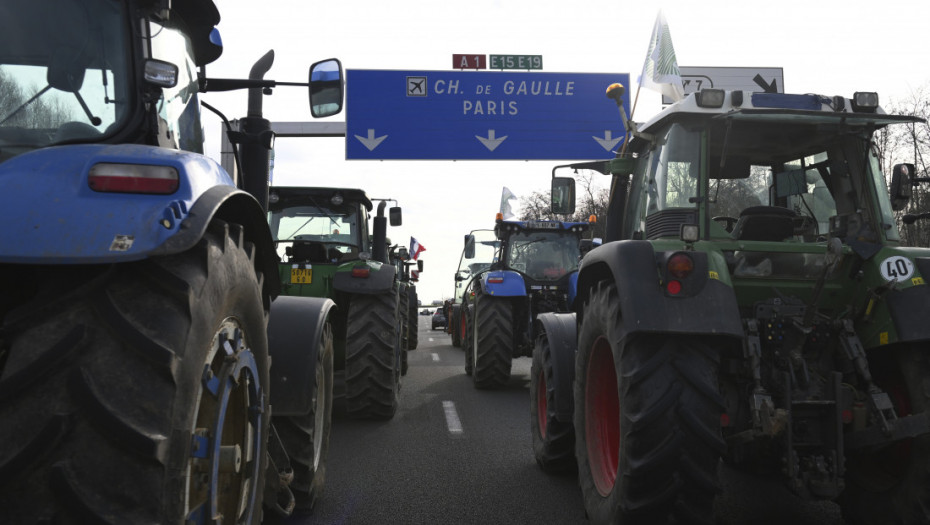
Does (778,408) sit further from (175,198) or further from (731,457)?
(175,198)

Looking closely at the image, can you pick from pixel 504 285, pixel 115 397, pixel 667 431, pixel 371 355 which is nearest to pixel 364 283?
pixel 371 355

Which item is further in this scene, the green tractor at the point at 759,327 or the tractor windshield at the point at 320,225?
the tractor windshield at the point at 320,225

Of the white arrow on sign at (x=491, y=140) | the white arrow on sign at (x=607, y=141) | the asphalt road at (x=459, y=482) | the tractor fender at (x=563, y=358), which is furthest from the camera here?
the white arrow on sign at (x=607, y=141)

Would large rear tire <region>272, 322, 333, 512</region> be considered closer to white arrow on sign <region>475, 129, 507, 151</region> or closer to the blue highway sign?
the blue highway sign

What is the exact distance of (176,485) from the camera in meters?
1.75

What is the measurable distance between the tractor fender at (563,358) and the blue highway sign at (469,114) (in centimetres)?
1047

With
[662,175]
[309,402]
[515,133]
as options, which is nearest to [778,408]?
[662,175]

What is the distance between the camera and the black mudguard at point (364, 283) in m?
7.52

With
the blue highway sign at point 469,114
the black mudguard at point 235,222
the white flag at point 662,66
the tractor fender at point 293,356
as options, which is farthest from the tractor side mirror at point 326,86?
the blue highway sign at point 469,114

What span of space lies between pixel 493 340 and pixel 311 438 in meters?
6.15

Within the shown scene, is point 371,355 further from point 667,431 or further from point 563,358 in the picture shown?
point 667,431

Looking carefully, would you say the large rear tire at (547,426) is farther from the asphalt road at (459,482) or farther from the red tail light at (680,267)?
the red tail light at (680,267)

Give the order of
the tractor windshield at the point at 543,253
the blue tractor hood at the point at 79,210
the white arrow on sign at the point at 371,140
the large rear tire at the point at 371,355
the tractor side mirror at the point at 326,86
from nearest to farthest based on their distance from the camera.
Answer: the blue tractor hood at the point at 79,210 → the tractor side mirror at the point at 326,86 → the large rear tire at the point at 371,355 → the tractor windshield at the point at 543,253 → the white arrow on sign at the point at 371,140

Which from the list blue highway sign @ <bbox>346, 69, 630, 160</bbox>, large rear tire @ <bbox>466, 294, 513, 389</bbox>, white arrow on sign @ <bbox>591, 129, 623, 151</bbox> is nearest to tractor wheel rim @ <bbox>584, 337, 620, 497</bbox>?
large rear tire @ <bbox>466, 294, 513, 389</bbox>
